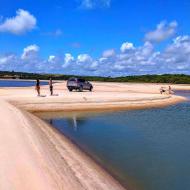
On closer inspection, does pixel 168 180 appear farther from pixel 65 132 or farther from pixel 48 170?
pixel 65 132

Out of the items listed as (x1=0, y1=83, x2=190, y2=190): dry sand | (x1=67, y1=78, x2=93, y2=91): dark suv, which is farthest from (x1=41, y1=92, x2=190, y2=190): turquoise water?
(x1=67, y1=78, x2=93, y2=91): dark suv

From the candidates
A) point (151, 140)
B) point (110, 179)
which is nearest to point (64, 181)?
point (110, 179)

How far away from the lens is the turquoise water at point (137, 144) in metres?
16.2

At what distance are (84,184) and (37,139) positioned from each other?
751 cm

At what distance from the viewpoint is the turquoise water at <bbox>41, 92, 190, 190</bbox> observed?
16188 millimetres

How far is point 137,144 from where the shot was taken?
77.2ft

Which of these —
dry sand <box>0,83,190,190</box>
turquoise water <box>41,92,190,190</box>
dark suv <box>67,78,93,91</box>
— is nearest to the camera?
dry sand <box>0,83,190,190</box>

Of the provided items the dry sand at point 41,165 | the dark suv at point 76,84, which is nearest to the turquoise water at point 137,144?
the dry sand at point 41,165

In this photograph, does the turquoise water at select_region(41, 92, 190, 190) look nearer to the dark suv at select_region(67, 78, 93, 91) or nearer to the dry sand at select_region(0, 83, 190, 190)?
the dry sand at select_region(0, 83, 190, 190)

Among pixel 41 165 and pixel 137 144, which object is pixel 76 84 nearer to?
pixel 137 144

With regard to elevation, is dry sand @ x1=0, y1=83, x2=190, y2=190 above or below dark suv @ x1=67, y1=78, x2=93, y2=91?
below

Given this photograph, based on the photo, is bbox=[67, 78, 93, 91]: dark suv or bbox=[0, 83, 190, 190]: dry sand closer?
bbox=[0, 83, 190, 190]: dry sand

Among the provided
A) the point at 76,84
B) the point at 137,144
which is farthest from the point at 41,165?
the point at 76,84

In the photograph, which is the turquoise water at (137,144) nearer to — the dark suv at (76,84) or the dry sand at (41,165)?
the dry sand at (41,165)
